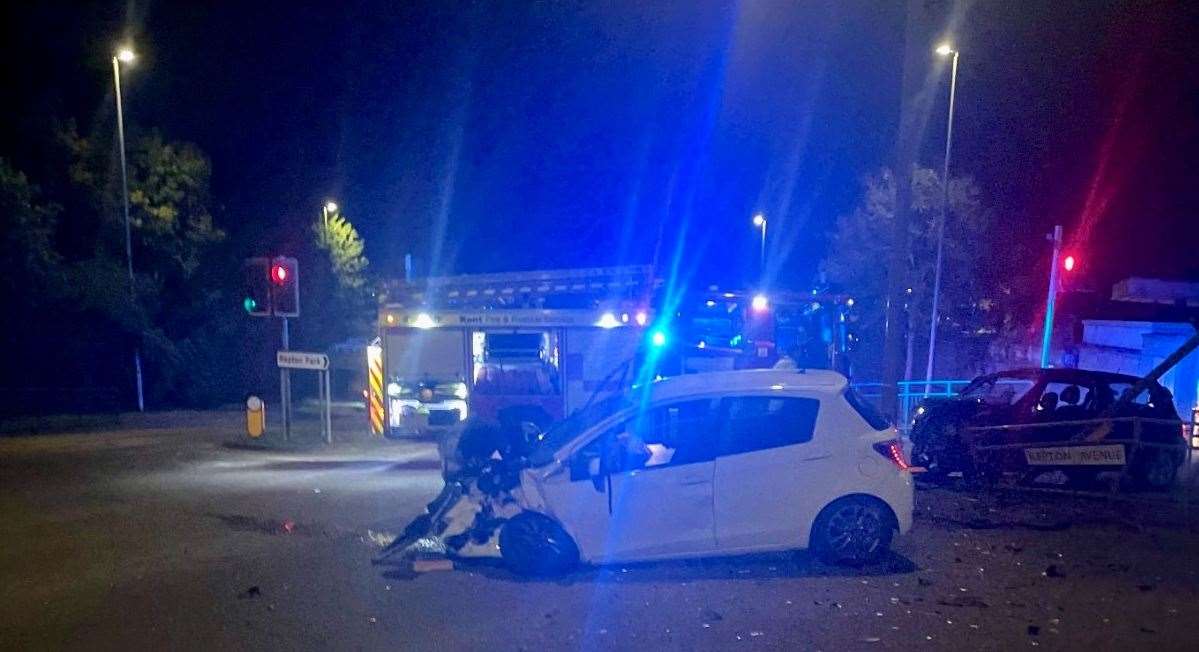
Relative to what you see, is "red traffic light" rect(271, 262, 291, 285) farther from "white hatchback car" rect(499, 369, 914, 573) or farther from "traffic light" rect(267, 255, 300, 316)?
"white hatchback car" rect(499, 369, 914, 573)

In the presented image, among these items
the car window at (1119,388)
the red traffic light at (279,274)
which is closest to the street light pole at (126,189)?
the red traffic light at (279,274)

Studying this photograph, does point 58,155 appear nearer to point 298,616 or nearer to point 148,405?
point 148,405

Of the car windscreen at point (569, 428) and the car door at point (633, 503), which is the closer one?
the car door at point (633, 503)

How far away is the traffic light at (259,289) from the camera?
55.2 feet

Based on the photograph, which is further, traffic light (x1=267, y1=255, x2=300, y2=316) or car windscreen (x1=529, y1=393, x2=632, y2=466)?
traffic light (x1=267, y1=255, x2=300, y2=316)

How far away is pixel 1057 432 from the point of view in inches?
440

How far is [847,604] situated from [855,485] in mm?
1158

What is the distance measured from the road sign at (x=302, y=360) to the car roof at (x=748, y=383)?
32.2 ft

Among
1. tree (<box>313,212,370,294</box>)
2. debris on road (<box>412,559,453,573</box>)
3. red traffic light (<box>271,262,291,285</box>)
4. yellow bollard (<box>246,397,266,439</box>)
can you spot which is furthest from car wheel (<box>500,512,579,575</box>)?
tree (<box>313,212,370,294</box>)

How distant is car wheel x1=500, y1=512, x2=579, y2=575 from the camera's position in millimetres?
7410

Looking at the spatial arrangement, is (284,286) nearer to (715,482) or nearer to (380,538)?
(380,538)

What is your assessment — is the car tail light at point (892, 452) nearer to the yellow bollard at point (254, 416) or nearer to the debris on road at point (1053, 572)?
the debris on road at point (1053, 572)

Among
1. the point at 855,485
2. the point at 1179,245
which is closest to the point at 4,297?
the point at 855,485

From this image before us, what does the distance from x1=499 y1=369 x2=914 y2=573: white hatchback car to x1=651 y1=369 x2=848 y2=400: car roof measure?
0.02 meters
